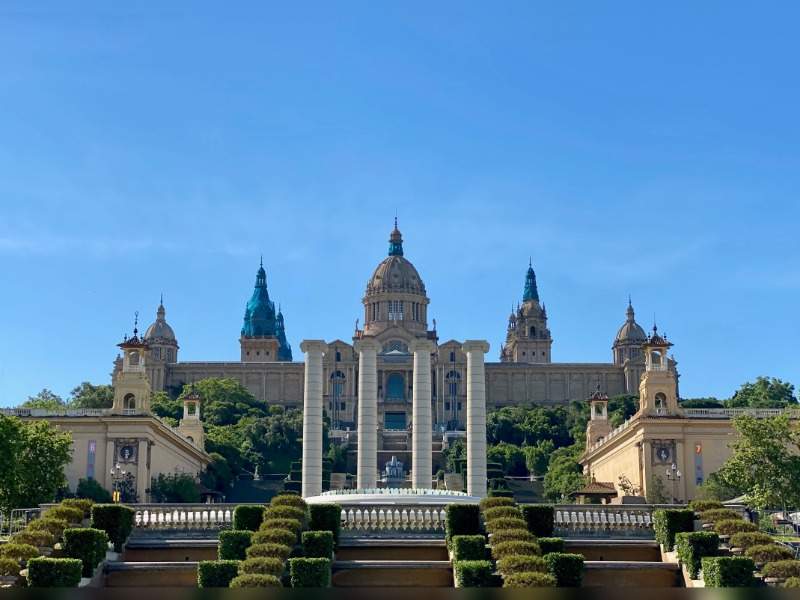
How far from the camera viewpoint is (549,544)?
38.0 meters

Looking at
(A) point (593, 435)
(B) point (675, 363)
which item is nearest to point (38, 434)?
(A) point (593, 435)

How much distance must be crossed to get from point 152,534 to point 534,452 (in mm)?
101890

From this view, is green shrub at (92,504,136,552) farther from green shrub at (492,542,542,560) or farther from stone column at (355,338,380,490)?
stone column at (355,338,380,490)

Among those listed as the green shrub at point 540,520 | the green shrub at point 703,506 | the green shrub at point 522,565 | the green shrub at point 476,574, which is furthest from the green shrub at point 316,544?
the green shrub at point 703,506

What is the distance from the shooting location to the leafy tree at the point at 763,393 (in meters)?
155

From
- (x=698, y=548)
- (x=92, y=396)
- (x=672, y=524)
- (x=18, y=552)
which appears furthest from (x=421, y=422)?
(x=92, y=396)

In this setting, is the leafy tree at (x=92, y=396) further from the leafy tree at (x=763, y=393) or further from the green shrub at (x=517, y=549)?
the green shrub at (x=517, y=549)

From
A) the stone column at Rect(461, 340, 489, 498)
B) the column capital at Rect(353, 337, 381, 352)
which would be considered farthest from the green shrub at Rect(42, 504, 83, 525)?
the column capital at Rect(353, 337, 381, 352)

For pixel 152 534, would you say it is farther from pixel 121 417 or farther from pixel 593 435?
pixel 593 435

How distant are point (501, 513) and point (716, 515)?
22.6 feet

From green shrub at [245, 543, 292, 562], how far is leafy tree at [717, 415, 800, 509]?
34222 millimetres

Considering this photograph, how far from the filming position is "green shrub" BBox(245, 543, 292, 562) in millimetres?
36406

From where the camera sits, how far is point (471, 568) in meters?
35.1

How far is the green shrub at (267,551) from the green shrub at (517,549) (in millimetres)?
6074
